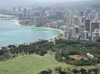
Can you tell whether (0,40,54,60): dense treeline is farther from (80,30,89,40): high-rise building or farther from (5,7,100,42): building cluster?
(5,7,100,42): building cluster

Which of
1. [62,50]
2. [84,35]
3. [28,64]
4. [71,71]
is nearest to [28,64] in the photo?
[28,64]

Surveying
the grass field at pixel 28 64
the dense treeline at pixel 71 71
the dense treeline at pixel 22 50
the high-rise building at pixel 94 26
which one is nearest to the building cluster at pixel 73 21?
the high-rise building at pixel 94 26

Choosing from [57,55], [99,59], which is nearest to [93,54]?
[99,59]

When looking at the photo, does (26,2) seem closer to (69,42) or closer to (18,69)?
(69,42)

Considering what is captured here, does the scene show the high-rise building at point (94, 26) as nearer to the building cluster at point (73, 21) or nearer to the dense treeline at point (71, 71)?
the building cluster at point (73, 21)

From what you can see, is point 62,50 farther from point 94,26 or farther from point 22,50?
point 94,26

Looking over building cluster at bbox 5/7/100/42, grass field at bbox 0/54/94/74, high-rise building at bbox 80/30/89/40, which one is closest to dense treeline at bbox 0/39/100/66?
grass field at bbox 0/54/94/74
